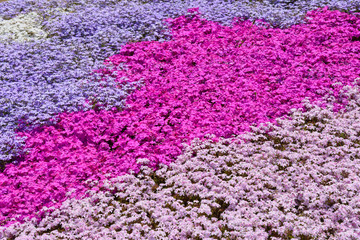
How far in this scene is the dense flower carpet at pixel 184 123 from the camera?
8.40 m

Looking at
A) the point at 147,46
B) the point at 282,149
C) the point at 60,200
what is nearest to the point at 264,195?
the point at 282,149

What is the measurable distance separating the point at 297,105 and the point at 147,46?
660 centimetres

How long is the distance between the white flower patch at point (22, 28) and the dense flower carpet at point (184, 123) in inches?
4.8

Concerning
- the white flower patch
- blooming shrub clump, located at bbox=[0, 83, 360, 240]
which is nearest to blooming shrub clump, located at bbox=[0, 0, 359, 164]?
the white flower patch

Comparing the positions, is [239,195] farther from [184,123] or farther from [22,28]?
[22,28]

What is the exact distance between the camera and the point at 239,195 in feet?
28.4

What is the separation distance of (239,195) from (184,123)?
3.16m

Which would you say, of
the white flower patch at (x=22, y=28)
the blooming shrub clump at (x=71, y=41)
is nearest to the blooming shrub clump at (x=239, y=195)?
the blooming shrub clump at (x=71, y=41)

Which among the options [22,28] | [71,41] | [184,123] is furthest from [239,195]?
[22,28]

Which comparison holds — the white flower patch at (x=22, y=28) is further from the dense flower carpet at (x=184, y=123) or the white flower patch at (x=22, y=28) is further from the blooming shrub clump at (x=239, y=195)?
the blooming shrub clump at (x=239, y=195)

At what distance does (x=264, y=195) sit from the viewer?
8.62m

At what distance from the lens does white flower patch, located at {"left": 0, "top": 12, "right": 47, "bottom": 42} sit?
55.4 ft

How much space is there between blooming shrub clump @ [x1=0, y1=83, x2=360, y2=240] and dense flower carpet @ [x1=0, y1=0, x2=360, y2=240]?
34 mm

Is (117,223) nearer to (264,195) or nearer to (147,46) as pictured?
(264,195)
